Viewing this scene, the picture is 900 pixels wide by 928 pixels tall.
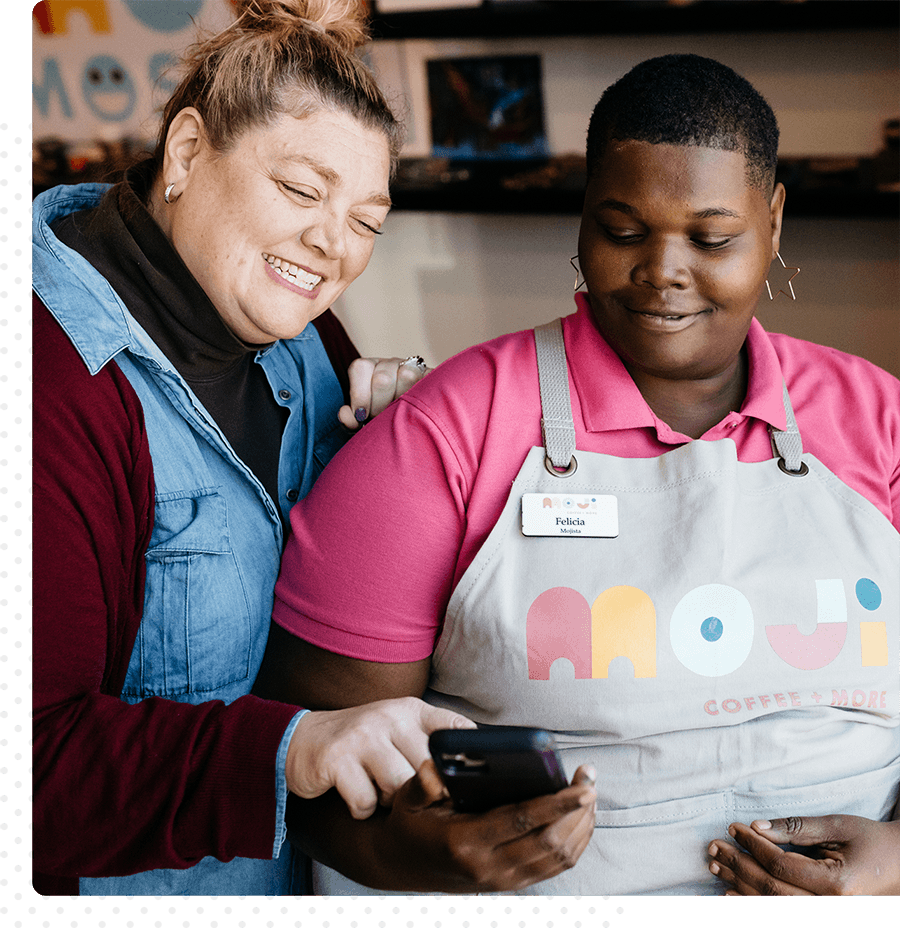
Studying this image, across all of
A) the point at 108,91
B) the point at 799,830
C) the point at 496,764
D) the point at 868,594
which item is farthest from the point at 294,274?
the point at 108,91

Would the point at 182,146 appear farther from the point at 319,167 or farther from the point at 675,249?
the point at 675,249

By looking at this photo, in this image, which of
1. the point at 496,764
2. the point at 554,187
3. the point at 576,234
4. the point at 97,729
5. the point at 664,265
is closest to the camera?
the point at 496,764

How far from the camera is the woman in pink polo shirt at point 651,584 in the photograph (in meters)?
1.27

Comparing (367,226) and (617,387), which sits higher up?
(367,226)

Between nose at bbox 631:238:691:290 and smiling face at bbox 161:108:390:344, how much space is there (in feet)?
1.53

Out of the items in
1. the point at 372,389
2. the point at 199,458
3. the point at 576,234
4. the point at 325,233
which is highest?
the point at 576,234

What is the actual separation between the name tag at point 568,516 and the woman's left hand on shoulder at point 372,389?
406 mm

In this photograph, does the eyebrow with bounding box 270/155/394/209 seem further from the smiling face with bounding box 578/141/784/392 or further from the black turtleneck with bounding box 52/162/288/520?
the smiling face with bounding box 578/141/784/392

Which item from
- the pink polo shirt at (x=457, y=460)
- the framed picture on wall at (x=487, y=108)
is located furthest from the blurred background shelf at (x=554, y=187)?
the pink polo shirt at (x=457, y=460)

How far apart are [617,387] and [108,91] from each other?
2959mm

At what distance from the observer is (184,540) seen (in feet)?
4.39

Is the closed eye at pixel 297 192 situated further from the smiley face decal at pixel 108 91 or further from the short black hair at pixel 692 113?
the smiley face decal at pixel 108 91

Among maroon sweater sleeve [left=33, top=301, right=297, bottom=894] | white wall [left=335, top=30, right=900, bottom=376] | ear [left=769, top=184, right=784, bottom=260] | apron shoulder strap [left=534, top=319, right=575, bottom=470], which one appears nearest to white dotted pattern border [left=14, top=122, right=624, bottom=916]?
maroon sweater sleeve [left=33, top=301, right=297, bottom=894]

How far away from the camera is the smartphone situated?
99cm
